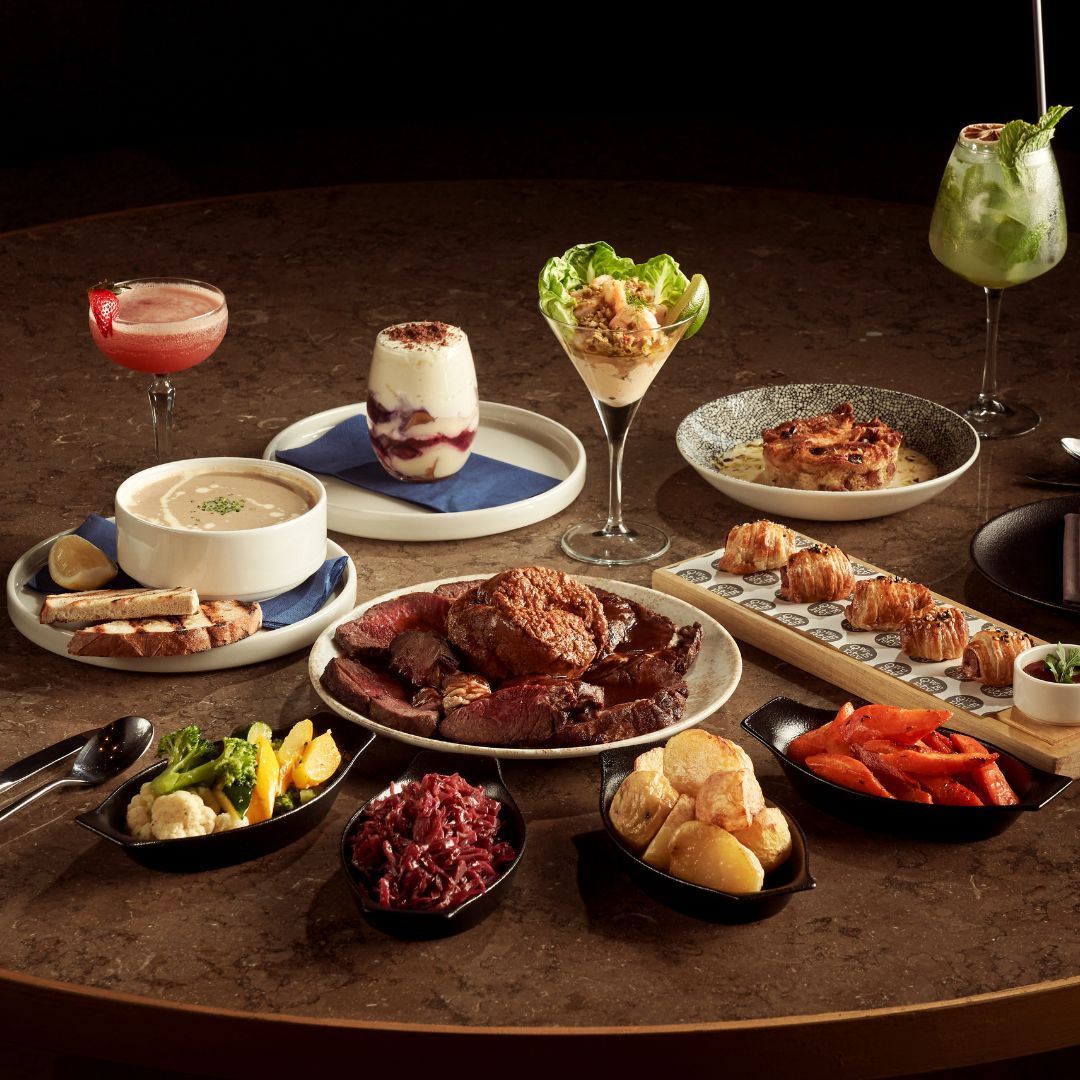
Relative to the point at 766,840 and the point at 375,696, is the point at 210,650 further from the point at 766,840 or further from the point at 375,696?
the point at 766,840

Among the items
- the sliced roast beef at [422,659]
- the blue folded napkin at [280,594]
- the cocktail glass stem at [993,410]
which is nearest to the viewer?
the sliced roast beef at [422,659]

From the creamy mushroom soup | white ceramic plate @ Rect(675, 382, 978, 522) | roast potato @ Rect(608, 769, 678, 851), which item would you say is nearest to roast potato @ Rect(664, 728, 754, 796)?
roast potato @ Rect(608, 769, 678, 851)

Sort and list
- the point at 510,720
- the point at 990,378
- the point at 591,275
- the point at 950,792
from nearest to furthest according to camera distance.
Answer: the point at 950,792 < the point at 510,720 < the point at 591,275 < the point at 990,378

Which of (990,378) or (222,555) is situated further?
(990,378)

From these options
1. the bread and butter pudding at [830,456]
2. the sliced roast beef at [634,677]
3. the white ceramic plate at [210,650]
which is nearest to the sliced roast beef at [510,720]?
the sliced roast beef at [634,677]

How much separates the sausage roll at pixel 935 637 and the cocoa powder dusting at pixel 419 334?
103 cm

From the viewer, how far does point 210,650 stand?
2209 millimetres

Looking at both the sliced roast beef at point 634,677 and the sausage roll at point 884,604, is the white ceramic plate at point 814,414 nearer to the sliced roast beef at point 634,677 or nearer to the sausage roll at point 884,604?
the sausage roll at point 884,604

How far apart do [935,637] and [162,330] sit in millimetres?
1413

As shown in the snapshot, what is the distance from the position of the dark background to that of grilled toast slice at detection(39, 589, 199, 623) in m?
4.58

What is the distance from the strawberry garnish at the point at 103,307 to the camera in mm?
2680

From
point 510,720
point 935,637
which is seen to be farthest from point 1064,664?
point 510,720

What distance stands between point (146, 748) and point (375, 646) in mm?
334

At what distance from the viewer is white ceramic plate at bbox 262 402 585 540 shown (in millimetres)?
2658
